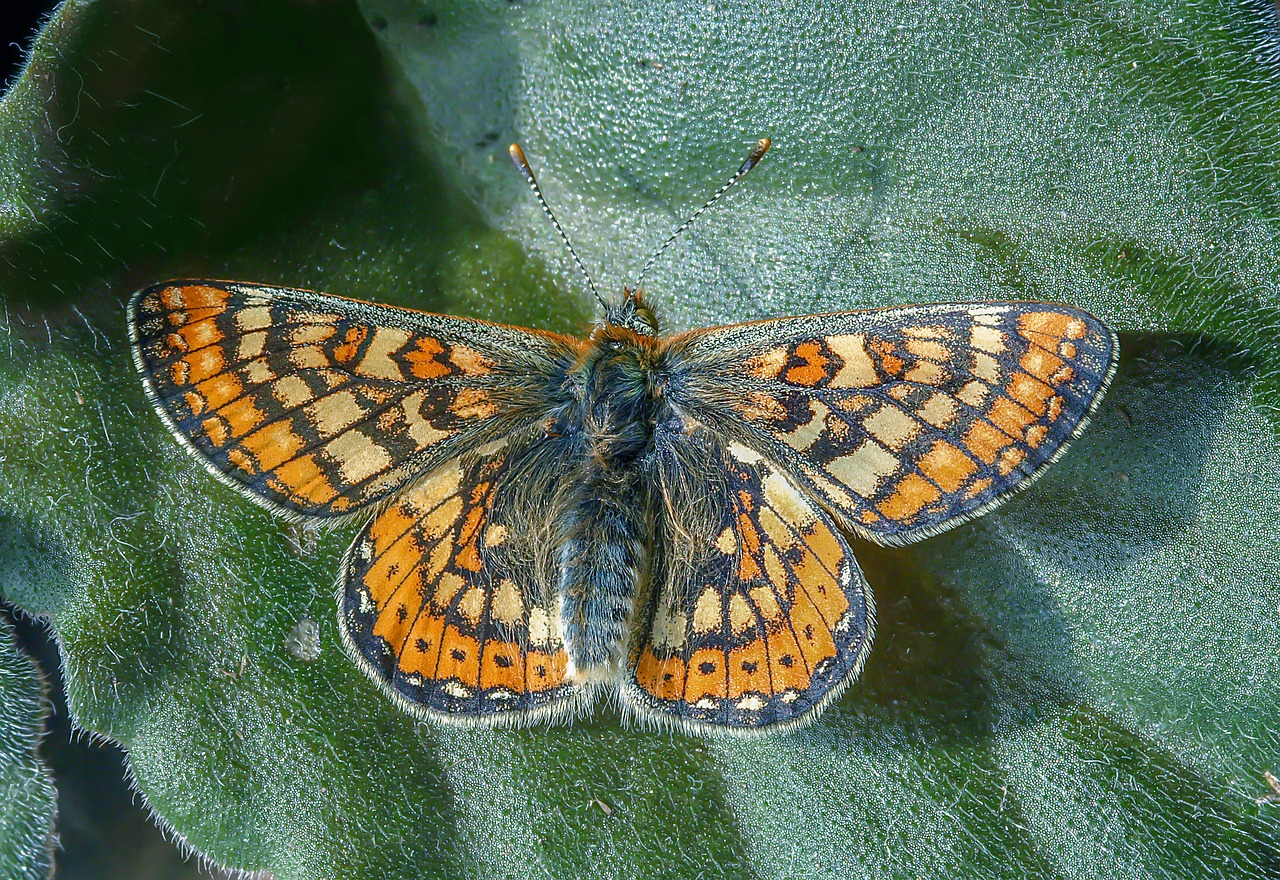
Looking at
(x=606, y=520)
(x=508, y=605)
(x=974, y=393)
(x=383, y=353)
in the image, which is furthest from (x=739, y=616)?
(x=383, y=353)

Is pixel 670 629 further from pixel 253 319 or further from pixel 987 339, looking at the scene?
pixel 253 319

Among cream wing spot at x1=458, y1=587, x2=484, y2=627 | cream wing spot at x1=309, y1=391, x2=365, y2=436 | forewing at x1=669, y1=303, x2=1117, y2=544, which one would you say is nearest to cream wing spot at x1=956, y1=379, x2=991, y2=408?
forewing at x1=669, y1=303, x2=1117, y2=544

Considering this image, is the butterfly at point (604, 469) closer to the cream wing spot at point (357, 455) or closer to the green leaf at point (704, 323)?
the cream wing spot at point (357, 455)

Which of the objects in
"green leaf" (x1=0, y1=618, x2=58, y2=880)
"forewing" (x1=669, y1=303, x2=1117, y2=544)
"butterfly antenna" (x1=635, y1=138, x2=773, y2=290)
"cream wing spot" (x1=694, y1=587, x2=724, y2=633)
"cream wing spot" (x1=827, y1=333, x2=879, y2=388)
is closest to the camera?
"forewing" (x1=669, y1=303, x2=1117, y2=544)

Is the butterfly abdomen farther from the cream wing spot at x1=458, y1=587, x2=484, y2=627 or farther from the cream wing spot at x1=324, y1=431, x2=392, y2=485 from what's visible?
the cream wing spot at x1=324, y1=431, x2=392, y2=485

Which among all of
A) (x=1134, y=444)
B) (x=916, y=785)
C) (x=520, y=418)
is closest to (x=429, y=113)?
(x=520, y=418)

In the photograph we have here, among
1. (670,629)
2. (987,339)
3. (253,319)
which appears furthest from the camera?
(670,629)

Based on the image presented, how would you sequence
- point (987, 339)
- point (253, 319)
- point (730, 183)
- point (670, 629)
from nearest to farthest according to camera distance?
1. point (987, 339)
2. point (253, 319)
3. point (670, 629)
4. point (730, 183)
